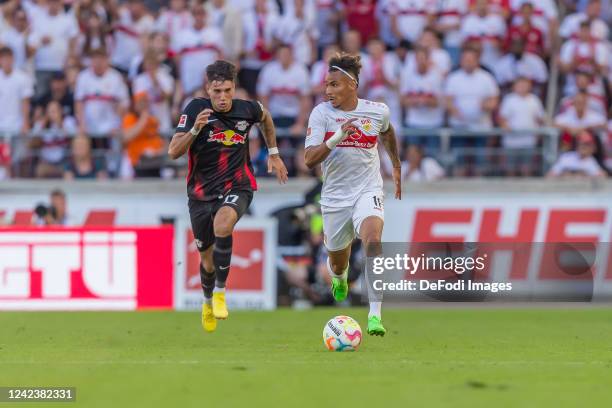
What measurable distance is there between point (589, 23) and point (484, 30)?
5.99 ft

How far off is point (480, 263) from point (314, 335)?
15.0 ft

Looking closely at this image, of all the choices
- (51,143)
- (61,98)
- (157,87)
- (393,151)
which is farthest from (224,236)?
(61,98)

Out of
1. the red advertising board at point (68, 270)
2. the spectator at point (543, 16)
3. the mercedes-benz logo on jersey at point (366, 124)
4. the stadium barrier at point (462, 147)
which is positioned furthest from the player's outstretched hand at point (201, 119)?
the spectator at point (543, 16)

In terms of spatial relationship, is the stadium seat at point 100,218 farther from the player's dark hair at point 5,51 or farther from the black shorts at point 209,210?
the black shorts at point 209,210

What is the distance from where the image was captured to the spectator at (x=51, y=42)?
2159 centimetres

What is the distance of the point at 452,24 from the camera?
21219 millimetres

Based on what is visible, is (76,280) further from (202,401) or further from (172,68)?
(202,401)

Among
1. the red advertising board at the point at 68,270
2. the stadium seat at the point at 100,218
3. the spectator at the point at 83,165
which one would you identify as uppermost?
the spectator at the point at 83,165

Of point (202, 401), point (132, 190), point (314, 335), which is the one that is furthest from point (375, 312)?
point (132, 190)

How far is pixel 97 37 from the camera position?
70.7 feet

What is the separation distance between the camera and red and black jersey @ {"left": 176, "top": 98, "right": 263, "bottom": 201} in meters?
12.6

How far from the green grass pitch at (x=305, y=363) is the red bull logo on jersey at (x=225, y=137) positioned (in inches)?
79.2

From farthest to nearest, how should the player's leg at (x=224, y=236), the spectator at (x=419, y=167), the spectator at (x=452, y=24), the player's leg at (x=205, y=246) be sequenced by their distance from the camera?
the spectator at (x=452, y=24) → the spectator at (x=419, y=167) → the player's leg at (x=205, y=246) → the player's leg at (x=224, y=236)

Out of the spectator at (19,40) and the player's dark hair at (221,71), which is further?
the spectator at (19,40)
